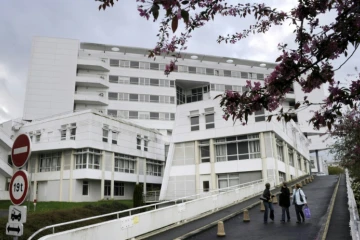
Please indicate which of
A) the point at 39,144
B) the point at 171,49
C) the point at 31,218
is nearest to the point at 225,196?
the point at 31,218

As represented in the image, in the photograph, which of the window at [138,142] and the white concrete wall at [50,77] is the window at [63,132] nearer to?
the window at [138,142]

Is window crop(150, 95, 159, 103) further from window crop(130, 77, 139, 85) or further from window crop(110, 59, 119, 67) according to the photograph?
window crop(110, 59, 119, 67)

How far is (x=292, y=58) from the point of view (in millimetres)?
4500

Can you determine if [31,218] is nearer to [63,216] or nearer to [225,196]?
[63,216]

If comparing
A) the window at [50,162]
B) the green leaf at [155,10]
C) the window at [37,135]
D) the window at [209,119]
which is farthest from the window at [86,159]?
the green leaf at [155,10]

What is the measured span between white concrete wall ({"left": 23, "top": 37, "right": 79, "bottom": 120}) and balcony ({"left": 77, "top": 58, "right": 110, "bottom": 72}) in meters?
1.09

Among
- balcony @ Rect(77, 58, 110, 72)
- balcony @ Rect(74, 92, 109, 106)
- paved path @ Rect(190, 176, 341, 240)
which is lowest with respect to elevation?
paved path @ Rect(190, 176, 341, 240)

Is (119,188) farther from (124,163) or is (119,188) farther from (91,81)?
(91,81)

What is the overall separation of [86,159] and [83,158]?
1.57 ft

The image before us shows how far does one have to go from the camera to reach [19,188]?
539cm

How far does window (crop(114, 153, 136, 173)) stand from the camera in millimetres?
42209

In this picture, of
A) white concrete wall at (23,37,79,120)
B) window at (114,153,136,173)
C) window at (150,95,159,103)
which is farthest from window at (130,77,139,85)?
window at (114,153,136,173)

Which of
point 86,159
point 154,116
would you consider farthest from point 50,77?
point 86,159

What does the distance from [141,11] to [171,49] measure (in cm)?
176
